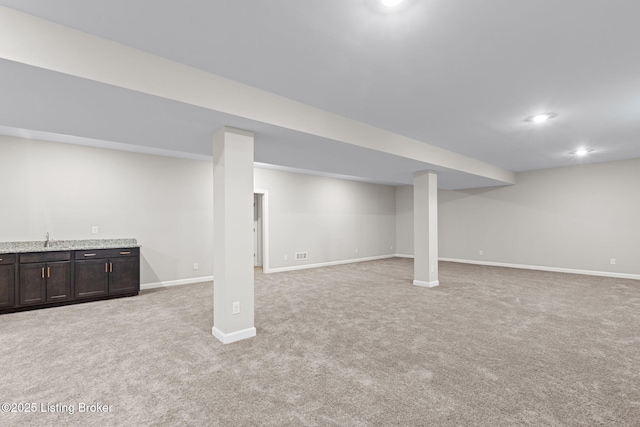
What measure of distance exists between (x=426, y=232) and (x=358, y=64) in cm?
422

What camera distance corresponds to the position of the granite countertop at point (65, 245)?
168 inches

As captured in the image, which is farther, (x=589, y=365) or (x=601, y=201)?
(x=601, y=201)

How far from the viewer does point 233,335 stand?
10.3 feet

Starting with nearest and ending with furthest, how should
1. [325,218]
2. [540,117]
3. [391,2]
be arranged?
1. [391,2]
2. [540,117]
3. [325,218]

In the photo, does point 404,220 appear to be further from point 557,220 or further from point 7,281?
point 7,281

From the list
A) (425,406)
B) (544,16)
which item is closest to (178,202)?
(425,406)

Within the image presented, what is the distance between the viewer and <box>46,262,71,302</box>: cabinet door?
4.34 m

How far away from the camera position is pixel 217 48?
7.27 ft

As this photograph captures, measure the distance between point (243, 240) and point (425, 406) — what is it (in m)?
2.30

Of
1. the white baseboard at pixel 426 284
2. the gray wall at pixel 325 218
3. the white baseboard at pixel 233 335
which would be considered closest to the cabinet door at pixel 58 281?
the white baseboard at pixel 233 335

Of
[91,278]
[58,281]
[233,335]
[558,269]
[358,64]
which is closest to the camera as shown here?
[358,64]

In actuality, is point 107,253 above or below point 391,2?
below

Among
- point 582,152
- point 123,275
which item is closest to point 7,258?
point 123,275

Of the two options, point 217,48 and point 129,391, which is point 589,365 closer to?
point 129,391
